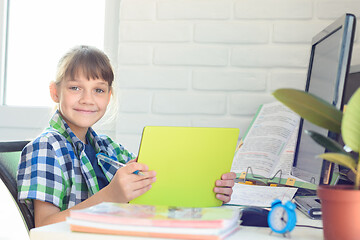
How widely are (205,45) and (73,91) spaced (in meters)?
0.61

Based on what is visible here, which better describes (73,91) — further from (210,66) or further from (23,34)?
(23,34)

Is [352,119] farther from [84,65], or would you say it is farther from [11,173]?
[84,65]

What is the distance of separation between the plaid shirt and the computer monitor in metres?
0.58

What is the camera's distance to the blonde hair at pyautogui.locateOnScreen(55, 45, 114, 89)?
1562 mm

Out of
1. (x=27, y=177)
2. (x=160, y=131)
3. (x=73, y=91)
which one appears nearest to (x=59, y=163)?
(x=27, y=177)

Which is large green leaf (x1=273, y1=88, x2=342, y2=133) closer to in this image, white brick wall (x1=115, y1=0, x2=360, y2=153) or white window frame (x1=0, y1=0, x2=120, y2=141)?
white brick wall (x1=115, y1=0, x2=360, y2=153)

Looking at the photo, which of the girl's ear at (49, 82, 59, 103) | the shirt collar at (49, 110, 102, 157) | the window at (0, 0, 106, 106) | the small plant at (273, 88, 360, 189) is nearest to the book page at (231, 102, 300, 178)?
the shirt collar at (49, 110, 102, 157)

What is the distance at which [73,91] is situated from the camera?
1556 mm

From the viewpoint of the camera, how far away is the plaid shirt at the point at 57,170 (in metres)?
1.23

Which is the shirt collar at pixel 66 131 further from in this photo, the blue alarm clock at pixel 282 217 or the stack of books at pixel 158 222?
the blue alarm clock at pixel 282 217

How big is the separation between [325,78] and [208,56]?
0.77 metres

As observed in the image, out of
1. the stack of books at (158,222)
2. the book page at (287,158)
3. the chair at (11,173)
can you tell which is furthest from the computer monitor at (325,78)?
the chair at (11,173)

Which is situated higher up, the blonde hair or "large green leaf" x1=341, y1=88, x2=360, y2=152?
the blonde hair

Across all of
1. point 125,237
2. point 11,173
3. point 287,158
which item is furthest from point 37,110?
point 125,237
